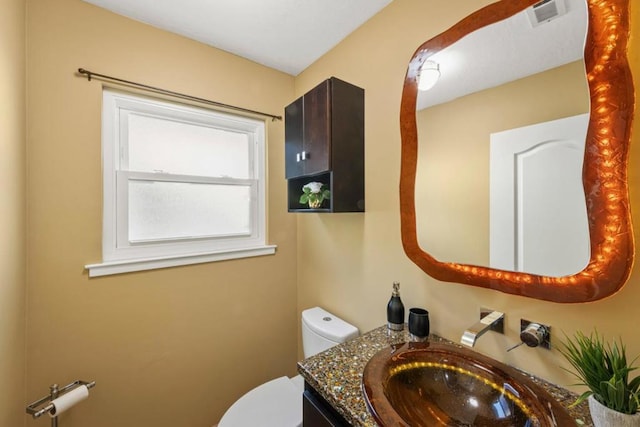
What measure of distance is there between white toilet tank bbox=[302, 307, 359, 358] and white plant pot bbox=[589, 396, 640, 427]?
0.96 meters

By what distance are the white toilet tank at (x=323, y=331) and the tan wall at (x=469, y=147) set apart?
673mm

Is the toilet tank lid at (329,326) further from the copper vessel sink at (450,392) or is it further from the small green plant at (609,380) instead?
the small green plant at (609,380)

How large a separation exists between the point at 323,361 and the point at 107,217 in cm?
129

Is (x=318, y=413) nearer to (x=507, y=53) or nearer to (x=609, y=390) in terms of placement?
(x=609, y=390)

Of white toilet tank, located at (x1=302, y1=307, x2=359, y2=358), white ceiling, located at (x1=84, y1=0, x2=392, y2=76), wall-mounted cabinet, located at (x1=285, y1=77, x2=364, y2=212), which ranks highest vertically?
white ceiling, located at (x1=84, y1=0, x2=392, y2=76)

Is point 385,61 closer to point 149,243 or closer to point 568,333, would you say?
point 568,333

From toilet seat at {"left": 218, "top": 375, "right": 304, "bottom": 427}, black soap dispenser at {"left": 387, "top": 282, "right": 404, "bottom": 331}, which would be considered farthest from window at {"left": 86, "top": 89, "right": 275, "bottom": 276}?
black soap dispenser at {"left": 387, "top": 282, "right": 404, "bottom": 331}

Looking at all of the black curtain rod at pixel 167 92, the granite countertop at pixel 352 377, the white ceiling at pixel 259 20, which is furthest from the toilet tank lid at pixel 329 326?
the white ceiling at pixel 259 20

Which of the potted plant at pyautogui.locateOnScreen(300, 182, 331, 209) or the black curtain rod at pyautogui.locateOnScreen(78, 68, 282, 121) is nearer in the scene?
the black curtain rod at pyautogui.locateOnScreen(78, 68, 282, 121)

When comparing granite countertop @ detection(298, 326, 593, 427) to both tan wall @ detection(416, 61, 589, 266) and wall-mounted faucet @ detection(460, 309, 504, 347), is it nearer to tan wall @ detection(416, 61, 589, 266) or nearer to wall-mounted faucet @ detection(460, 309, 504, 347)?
wall-mounted faucet @ detection(460, 309, 504, 347)

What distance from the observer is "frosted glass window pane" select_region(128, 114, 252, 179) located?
1.47 meters

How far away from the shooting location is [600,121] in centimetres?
71

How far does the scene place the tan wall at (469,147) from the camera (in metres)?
0.79

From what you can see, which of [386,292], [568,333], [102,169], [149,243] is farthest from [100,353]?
[568,333]
